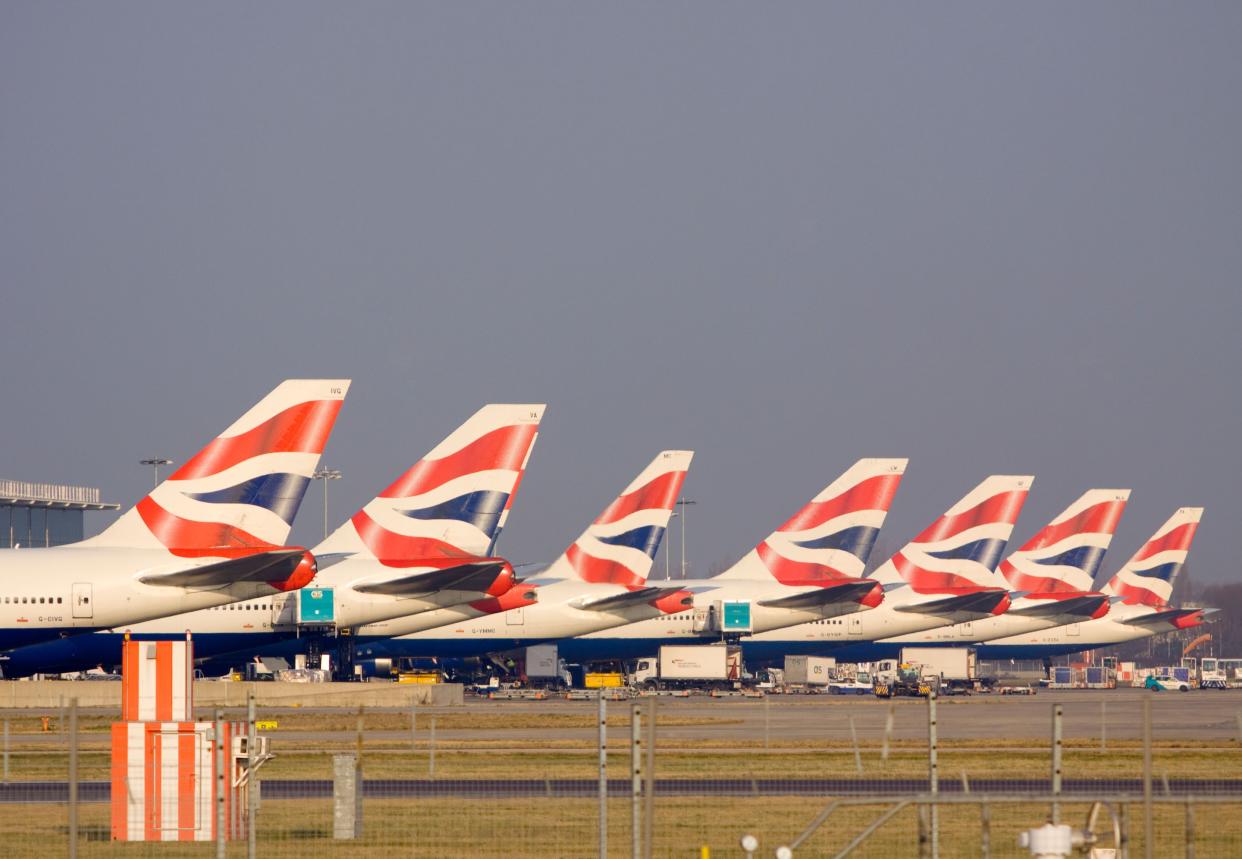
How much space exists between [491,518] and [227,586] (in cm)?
1626

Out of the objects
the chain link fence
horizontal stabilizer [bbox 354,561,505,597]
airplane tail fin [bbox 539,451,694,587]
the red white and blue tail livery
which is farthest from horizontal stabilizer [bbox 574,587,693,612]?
the red white and blue tail livery

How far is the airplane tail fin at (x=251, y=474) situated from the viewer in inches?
2393

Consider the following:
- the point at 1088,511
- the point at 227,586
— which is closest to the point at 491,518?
the point at 227,586

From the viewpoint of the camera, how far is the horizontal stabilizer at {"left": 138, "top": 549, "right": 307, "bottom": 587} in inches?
2324

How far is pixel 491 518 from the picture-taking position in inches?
2928

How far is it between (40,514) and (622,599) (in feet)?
184

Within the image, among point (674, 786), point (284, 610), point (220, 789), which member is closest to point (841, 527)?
point (284, 610)

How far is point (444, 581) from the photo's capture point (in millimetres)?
72625

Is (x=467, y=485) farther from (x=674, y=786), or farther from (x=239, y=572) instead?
(x=674, y=786)

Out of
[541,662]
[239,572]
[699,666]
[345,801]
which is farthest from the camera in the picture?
[699,666]

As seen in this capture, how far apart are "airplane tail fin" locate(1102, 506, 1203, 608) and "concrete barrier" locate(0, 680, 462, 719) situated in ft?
224

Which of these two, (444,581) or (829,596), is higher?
(444,581)

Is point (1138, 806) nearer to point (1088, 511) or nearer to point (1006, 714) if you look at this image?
Answer: point (1006, 714)

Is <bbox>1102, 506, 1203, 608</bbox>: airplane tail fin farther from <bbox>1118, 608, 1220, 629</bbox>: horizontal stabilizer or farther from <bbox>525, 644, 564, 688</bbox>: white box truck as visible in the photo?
<bbox>525, 644, 564, 688</bbox>: white box truck
